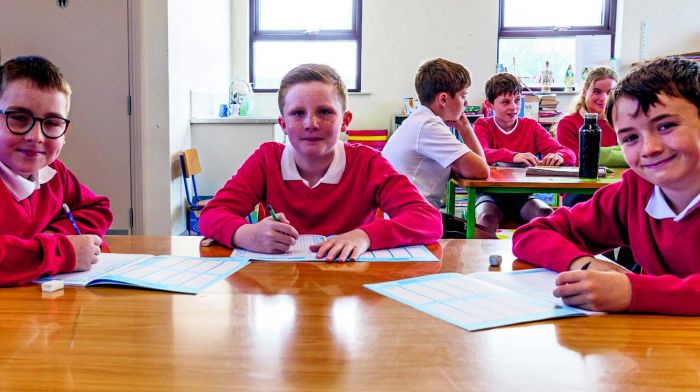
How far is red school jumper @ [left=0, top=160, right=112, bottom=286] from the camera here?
1044 mm

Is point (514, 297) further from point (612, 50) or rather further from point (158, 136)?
point (612, 50)

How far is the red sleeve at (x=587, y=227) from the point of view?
1.21 m

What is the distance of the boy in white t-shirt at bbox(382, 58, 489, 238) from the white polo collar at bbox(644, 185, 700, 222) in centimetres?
131

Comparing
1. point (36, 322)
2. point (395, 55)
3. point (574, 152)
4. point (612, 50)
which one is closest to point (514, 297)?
point (36, 322)

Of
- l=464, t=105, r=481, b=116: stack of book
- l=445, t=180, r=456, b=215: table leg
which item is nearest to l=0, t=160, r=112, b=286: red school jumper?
l=445, t=180, r=456, b=215: table leg

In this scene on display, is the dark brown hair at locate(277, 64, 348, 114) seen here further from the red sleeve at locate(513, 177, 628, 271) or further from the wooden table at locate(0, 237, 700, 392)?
the wooden table at locate(0, 237, 700, 392)

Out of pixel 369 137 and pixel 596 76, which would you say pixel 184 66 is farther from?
pixel 596 76

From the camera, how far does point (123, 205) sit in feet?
12.1

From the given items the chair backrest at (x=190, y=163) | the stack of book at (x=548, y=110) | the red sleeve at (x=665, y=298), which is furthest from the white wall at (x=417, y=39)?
the red sleeve at (x=665, y=298)

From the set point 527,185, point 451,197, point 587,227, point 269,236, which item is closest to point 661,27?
point 451,197

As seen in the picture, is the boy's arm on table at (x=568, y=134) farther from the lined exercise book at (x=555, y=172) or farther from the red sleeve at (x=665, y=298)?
the red sleeve at (x=665, y=298)

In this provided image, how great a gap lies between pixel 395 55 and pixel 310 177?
3964 mm

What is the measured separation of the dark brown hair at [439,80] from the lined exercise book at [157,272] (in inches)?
72.1

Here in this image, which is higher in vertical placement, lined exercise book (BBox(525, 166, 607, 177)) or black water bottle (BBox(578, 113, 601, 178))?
black water bottle (BBox(578, 113, 601, 178))
